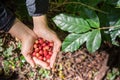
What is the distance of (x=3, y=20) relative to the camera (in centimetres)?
180

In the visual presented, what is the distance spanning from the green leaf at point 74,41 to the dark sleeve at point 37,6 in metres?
0.32

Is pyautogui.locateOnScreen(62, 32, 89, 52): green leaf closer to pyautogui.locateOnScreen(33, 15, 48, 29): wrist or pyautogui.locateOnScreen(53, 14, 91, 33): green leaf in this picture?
pyautogui.locateOnScreen(53, 14, 91, 33): green leaf

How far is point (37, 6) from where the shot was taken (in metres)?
1.75

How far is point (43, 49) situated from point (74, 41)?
0.51 meters

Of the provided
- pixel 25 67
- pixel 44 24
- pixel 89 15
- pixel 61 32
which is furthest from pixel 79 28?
pixel 25 67

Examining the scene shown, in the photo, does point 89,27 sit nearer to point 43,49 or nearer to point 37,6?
point 37,6

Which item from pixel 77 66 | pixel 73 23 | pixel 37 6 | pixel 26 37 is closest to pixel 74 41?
pixel 73 23

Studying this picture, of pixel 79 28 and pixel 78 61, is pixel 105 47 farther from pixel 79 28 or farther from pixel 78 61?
pixel 79 28

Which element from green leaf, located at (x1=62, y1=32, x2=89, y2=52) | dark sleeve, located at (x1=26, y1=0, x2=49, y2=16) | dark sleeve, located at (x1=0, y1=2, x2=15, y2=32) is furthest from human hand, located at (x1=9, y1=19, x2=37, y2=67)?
green leaf, located at (x1=62, y1=32, x2=89, y2=52)

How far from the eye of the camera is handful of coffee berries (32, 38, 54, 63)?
6.39ft

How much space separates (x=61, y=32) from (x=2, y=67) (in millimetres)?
582

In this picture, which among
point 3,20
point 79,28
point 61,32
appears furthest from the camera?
point 61,32

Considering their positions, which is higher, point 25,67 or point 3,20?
point 3,20

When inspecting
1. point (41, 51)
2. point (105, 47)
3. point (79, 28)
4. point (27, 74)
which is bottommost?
point (27, 74)
